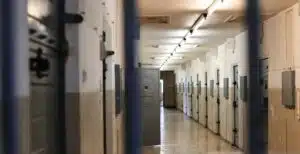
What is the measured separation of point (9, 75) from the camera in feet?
4.60

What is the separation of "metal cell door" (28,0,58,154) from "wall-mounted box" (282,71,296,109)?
4.08 m

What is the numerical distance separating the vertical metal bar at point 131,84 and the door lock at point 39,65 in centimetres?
88

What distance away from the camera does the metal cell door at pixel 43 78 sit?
200 cm

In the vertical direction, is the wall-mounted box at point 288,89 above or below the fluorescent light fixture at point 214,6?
below

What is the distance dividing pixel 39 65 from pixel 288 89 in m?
4.50

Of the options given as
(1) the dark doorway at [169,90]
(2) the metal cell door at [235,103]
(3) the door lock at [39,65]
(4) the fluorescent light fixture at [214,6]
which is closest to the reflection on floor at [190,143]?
(2) the metal cell door at [235,103]

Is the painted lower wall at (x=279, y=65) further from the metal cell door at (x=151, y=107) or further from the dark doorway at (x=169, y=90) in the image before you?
the dark doorway at (x=169, y=90)

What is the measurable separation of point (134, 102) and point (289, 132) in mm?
5190

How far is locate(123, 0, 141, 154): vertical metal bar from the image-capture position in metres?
1.25

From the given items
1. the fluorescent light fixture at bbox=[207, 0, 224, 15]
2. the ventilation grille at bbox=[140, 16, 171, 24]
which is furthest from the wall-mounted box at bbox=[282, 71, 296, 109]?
the ventilation grille at bbox=[140, 16, 171, 24]

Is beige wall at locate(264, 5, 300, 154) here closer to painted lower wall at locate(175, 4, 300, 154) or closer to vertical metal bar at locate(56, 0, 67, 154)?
painted lower wall at locate(175, 4, 300, 154)

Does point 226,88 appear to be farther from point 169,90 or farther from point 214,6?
point 169,90

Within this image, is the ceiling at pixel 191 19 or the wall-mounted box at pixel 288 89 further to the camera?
the ceiling at pixel 191 19

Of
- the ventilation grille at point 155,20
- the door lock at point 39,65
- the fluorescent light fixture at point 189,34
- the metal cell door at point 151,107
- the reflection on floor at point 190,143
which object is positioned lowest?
the reflection on floor at point 190,143
